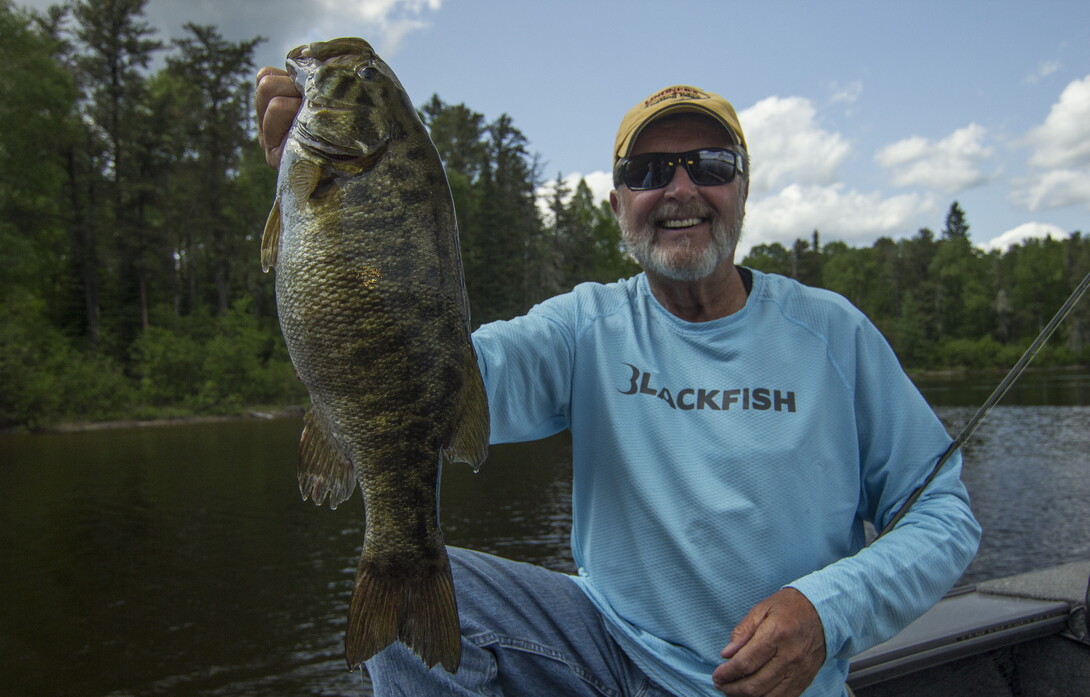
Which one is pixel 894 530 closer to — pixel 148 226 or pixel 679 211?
pixel 679 211

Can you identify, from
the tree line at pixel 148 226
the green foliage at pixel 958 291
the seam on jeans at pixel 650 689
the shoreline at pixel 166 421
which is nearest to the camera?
the seam on jeans at pixel 650 689

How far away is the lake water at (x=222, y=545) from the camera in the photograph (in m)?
8.59

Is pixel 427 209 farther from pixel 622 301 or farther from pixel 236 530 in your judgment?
pixel 236 530

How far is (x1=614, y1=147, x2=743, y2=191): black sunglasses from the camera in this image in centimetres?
277

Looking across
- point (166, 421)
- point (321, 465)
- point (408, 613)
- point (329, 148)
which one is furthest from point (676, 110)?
point (166, 421)

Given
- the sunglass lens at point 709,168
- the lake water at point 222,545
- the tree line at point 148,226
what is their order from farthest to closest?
1. the tree line at point 148,226
2. the lake water at point 222,545
3. the sunglass lens at point 709,168

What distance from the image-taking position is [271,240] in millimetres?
1928

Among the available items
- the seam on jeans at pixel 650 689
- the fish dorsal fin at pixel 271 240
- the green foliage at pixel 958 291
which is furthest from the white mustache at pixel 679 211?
the green foliage at pixel 958 291

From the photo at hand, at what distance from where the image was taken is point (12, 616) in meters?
9.76

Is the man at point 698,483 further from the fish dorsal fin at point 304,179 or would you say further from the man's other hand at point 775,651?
the fish dorsal fin at point 304,179

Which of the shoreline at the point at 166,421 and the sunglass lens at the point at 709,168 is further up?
the sunglass lens at the point at 709,168

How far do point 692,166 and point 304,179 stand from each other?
1.47 m

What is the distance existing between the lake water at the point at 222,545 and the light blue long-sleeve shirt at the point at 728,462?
673 centimetres

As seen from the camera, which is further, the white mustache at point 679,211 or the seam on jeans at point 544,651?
the white mustache at point 679,211
